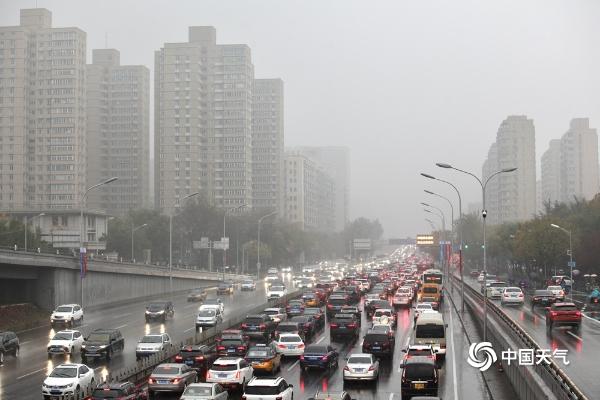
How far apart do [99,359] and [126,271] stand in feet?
149

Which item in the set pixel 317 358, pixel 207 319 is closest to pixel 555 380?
pixel 317 358

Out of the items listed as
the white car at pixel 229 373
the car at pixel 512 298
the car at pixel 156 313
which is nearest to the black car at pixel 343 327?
the white car at pixel 229 373

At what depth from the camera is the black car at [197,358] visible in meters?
31.8

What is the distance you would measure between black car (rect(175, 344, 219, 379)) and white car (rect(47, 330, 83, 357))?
9002 millimetres

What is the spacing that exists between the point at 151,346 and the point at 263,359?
7221 millimetres

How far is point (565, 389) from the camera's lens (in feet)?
63.7

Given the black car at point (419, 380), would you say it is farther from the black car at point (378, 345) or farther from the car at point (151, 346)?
the car at point (151, 346)

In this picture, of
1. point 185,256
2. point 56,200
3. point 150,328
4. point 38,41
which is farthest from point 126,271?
point 38,41

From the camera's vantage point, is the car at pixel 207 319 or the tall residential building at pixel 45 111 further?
the tall residential building at pixel 45 111

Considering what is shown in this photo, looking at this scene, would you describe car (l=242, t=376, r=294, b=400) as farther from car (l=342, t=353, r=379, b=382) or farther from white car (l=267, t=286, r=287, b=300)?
white car (l=267, t=286, r=287, b=300)

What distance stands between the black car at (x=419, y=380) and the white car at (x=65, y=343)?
64.8 ft

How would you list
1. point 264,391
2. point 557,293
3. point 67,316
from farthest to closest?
point 557,293 < point 67,316 < point 264,391

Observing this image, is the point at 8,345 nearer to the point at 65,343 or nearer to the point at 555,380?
the point at 65,343

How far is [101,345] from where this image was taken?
36.8 meters
